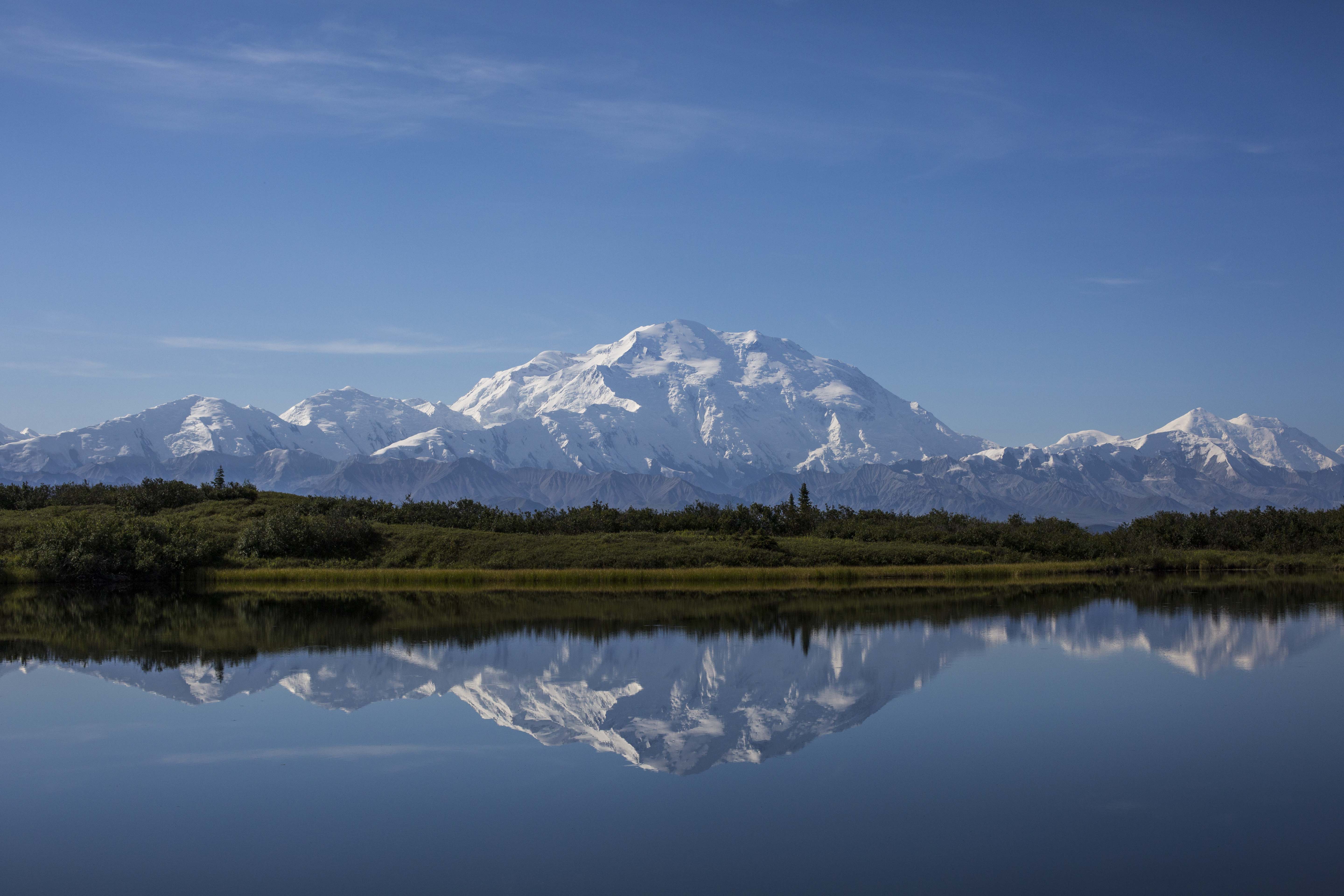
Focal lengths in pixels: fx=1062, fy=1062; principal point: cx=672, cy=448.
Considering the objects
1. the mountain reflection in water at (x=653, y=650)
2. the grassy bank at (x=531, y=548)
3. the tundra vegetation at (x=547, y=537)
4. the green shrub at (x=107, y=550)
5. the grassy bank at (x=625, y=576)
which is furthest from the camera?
the tundra vegetation at (x=547, y=537)

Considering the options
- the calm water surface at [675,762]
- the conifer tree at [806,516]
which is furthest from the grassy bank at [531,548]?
the calm water surface at [675,762]

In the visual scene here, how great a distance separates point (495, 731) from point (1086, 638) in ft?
71.7

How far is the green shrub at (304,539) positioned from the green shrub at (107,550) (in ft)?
10.7

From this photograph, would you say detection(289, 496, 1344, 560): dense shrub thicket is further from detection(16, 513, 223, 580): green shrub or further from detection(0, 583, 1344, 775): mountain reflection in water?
detection(0, 583, 1344, 775): mountain reflection in water

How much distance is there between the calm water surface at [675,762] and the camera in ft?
43.2

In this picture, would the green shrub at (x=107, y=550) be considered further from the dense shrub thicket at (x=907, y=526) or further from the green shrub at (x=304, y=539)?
the dense shrub thicket at (x=907, y=526)

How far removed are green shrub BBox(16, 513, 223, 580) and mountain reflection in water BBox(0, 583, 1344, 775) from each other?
1126 cm

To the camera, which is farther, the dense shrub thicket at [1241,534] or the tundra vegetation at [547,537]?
A: the dense shrub thicket at [1241,534]

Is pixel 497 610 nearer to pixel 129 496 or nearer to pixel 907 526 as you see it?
pixel 129 496

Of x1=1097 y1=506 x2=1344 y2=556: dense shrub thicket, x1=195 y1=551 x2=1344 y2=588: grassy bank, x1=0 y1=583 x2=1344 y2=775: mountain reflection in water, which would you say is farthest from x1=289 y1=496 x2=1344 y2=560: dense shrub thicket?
x1=0 y1=583 x2=1344 y2=775: mountain reflection in water

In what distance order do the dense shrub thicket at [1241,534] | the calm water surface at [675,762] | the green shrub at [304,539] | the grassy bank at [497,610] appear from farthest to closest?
1. the dense shrub thicket at [1241,534]
2. the green shrub at [304,539]
3. the grassy bank at [497,610]
4. the calm water surface at [675,762]

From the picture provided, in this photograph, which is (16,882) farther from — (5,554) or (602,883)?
(5,554)

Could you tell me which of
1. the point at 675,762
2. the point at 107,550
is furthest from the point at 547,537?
the point at 675,762

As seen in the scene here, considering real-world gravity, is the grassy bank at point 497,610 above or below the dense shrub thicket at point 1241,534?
below
